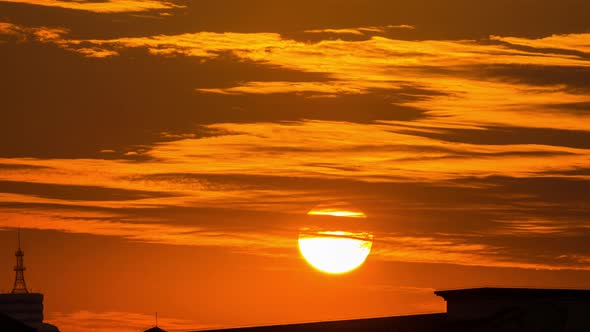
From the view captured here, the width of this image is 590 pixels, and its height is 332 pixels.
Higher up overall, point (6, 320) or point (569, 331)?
point (6, 320)

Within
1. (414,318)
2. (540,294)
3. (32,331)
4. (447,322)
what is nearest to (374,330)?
(414,318)

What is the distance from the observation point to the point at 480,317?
3524 inches

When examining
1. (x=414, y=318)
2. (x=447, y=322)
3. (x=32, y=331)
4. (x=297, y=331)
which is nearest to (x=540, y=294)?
(x=447, y=322)

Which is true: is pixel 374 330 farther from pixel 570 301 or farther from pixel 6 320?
pixel 6 320

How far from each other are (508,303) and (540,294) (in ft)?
7.37

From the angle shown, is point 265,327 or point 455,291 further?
point 265,327

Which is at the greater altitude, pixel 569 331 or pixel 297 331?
pixel 297 331

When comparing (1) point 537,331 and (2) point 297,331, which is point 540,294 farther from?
(2) point 297,331

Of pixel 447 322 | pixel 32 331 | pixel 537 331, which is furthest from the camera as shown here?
pixel 32 331

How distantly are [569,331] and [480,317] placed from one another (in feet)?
19.8

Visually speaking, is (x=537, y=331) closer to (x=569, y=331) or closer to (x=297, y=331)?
(x=569, y=331)

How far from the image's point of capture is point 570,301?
290 ft

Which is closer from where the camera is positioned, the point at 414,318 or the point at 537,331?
the point at 537,331

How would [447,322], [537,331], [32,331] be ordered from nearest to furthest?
[537,331], [447,322], [32,331]
